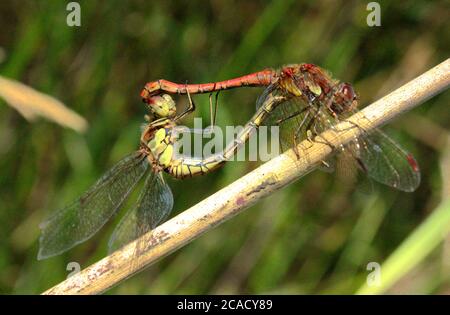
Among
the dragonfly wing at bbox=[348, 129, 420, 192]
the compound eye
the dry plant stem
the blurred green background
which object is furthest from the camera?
the blurred green background

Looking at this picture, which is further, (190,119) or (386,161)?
(190,119)

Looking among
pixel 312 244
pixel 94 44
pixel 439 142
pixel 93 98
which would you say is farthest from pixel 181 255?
pixel 439 142

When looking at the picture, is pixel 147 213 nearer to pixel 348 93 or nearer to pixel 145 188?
pixel 145 188

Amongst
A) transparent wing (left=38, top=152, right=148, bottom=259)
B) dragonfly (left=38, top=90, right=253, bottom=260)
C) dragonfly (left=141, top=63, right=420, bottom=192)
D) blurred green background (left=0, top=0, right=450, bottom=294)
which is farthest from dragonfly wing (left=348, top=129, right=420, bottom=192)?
blurred green background (left=0, top=0, right=450, bottom=294)

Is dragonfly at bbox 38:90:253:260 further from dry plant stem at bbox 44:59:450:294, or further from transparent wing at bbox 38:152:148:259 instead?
dry plant stem at bbox 44:59:450:294

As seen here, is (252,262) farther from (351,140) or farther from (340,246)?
(351,140)

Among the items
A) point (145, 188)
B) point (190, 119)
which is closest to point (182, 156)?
point (145, 188)

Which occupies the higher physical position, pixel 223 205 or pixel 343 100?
pixel 343 100
